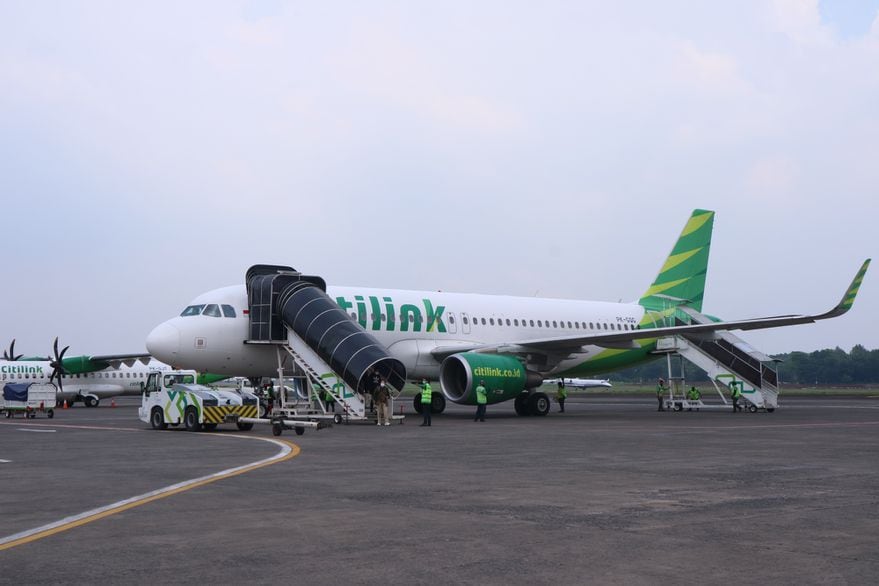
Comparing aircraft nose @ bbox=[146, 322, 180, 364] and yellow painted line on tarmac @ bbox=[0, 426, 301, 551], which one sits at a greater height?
aircraft nose @ bbox=[146, 322, 180, 364]

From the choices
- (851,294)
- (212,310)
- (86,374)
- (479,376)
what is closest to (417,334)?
(479,376)

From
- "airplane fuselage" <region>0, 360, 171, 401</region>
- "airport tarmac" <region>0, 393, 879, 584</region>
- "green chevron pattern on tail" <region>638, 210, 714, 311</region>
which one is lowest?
"airport tarmac" <region>0, 393, 879, 584</region>

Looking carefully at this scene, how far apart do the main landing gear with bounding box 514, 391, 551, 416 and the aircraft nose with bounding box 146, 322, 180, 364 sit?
12.9 meters

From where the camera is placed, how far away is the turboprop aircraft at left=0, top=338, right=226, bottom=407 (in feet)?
197

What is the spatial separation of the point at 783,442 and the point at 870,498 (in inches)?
379

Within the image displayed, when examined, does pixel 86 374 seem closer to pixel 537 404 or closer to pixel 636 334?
pixel 537 404

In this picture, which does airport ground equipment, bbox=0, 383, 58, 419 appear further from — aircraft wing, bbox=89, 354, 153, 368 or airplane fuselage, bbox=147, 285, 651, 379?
aircraft wing, bbox=89, 354, 153, 368

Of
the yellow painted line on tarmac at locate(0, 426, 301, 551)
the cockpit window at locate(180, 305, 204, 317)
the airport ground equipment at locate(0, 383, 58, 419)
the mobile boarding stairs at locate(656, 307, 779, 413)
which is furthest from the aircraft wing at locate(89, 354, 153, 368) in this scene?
the yellow painted line on tarmac at locate(0, 426, 301, 551)

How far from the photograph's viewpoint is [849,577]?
712cm

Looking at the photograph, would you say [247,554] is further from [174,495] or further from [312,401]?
[312,401]

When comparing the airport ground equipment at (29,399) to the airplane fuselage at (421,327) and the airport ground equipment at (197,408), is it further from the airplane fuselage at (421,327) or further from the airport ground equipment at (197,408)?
the airport ground equipment at (197,408)

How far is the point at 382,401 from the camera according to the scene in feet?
92.6

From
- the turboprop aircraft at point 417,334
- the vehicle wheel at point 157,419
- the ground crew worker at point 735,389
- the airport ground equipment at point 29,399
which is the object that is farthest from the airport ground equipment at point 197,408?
the ground crew worker at point 735,389

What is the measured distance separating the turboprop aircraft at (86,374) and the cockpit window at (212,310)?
97.7 feet
